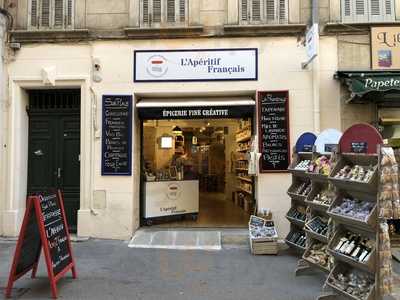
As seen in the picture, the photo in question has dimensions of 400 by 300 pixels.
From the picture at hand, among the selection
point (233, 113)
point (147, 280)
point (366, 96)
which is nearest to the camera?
point (147, 280)

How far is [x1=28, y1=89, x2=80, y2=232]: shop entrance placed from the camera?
9594 mm

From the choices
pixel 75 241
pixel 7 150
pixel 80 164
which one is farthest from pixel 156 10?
pixel 75 241

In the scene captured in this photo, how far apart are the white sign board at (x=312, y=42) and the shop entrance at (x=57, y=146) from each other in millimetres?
4788

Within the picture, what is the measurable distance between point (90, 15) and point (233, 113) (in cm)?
353

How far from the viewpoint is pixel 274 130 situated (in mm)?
9047

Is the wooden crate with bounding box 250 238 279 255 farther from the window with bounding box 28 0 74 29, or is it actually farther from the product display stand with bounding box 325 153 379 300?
the window with bounding box 28 0 74 29

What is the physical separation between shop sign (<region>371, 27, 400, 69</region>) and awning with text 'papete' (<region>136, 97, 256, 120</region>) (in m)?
2.55

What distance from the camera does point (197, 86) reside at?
9.21 meters

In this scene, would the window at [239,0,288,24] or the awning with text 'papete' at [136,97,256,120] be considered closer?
the awning with text 'papete' at [136,97,256,120]

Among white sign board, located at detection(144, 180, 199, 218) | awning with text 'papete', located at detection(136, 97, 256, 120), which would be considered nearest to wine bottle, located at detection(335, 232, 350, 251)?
awning with text 'papete', located at detection(136, 97, 256, 120)

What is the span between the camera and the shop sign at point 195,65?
9141 mm

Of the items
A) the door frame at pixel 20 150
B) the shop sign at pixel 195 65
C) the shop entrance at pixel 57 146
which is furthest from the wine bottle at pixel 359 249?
the shop entrance at pixel 57 146

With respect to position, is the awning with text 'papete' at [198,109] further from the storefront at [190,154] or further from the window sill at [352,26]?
the window sill at [352,26]

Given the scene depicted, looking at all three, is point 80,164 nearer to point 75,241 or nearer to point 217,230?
point 75,241
